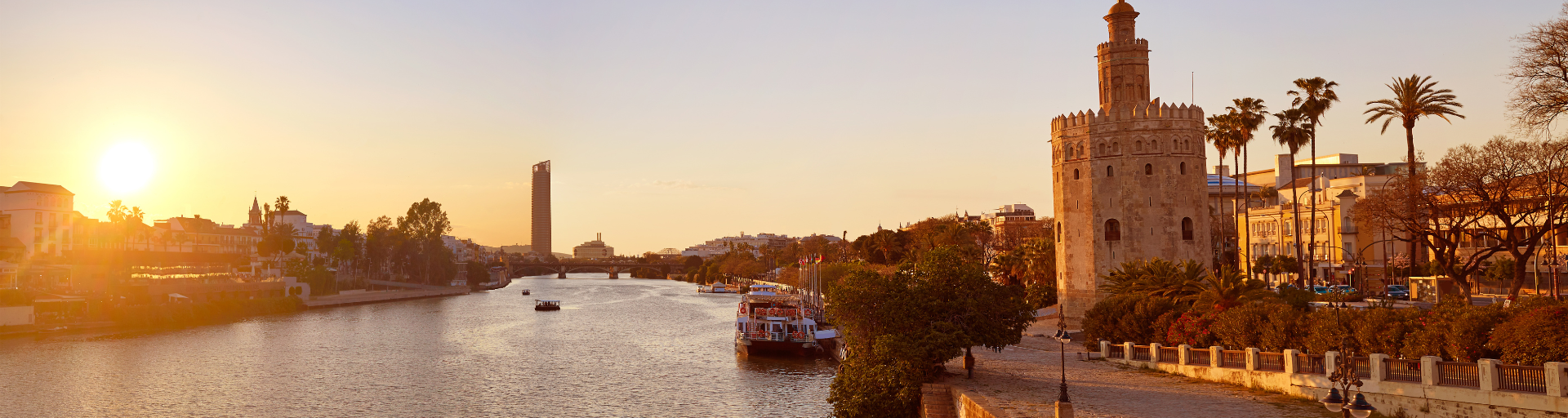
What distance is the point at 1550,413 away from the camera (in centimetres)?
2256

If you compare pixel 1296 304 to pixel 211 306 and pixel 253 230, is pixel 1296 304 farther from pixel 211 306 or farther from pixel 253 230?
pixel 253 230

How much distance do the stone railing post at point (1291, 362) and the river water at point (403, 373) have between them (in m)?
17.4

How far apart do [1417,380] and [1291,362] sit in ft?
12.1

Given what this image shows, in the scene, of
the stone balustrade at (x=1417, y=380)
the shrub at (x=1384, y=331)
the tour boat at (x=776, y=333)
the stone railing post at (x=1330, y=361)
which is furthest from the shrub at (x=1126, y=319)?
the tour boat at (x=776, y=333)

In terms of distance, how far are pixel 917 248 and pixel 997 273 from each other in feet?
122

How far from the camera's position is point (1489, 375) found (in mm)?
23609

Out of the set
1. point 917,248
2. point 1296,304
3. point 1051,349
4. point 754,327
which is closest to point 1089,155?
point 1051,349

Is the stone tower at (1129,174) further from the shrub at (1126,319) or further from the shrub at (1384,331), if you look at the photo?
the shrub at (1384,331)

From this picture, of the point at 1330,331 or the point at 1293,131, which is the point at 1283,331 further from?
the point at 1293,131

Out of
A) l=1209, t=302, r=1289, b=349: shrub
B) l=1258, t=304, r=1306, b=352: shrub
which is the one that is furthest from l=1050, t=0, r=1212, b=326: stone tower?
l=1258, t=304, r=1306, b=352: shrub

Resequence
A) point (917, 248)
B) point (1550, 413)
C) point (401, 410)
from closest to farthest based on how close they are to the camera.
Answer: point (1550, 413) → point (401, 410) → point (917, 248)

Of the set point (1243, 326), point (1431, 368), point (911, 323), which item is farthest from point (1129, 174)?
point (1431, 368)

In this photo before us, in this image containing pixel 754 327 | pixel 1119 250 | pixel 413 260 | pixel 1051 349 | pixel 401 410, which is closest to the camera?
pixel 401 410

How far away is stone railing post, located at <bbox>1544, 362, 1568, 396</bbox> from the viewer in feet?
73.2
